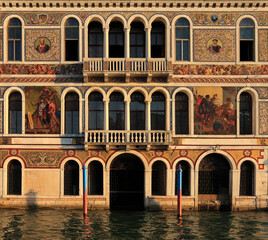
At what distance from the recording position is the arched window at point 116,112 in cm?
2570

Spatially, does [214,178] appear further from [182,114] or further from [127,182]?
[127,182]

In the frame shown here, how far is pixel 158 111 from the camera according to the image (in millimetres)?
25750

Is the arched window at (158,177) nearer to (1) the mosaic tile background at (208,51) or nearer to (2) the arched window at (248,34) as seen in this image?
(1) the mosaic tile background at (208,51)

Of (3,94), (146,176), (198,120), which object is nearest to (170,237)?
(146,176)

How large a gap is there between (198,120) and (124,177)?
5641 millimetres

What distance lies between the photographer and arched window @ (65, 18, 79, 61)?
1001 inches

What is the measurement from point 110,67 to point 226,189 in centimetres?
1003

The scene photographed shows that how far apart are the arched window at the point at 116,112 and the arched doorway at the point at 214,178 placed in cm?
544

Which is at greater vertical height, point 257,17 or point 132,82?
A: point 257,17

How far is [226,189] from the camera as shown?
2559cm

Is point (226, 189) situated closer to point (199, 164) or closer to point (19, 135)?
point (199, 164)

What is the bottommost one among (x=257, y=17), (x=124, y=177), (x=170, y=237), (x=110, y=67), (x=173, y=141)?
(x=170, y=237)

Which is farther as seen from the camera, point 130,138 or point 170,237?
point 130,138

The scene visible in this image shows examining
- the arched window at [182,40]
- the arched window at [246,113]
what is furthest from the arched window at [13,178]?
the arched window at [246,113]
